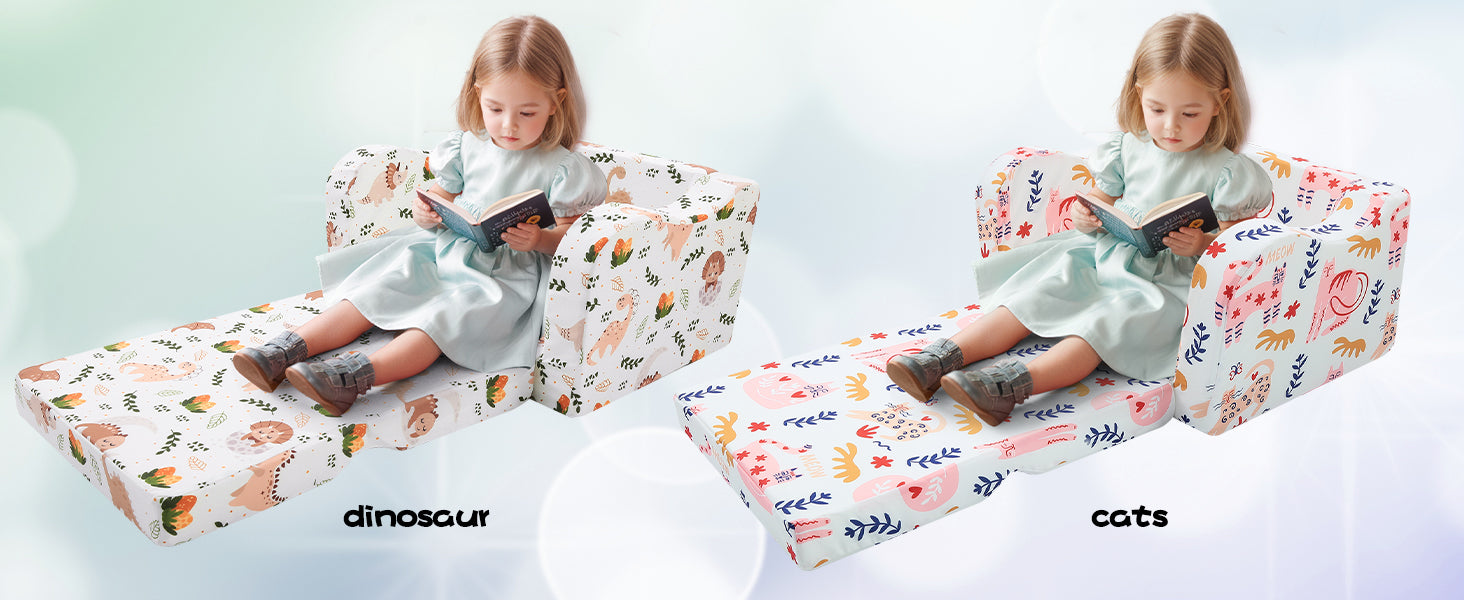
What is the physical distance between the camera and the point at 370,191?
4375 millimetres

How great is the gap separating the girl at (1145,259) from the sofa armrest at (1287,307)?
19 centimetres

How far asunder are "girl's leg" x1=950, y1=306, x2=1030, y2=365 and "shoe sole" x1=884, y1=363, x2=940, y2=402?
21cm

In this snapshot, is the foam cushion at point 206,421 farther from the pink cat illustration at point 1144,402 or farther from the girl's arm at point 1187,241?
the girl's arm at point 1187,241

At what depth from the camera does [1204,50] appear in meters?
3.64

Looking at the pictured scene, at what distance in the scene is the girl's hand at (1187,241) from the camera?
11.9 feet

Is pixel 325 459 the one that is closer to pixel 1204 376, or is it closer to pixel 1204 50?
pixel 1204 376

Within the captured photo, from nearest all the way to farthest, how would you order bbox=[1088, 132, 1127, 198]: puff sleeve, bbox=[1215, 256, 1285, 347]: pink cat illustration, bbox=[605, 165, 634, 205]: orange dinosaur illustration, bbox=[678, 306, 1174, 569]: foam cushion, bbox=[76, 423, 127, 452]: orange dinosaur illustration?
bbox=[678, 306, 1174, 569]: foam cushion → bbox=[76, 423, 127, 452]: orange dinosaur illustration → bbox=[1215, 256, 1285, 347]: pink cat illustration → bbox=[1088, 132, 1127, 198]: puff sleeve → bbox=[605, 165, 634, 205]: orange dinosaur illustration

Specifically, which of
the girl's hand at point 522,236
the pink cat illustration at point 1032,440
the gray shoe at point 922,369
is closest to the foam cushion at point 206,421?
the girl's hand at point 522,236

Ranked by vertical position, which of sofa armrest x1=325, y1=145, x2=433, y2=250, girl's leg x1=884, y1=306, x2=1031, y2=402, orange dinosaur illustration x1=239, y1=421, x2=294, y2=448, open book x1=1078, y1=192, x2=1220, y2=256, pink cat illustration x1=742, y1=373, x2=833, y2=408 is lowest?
orange dinosaur illustration x1=239, y1=421, x2=294, y2=448

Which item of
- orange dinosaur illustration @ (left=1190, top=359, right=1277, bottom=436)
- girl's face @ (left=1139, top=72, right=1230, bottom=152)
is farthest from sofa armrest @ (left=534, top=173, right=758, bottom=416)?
orange dinosaur illustration @ (left=1190, top=359, right=1277, bottom=436)

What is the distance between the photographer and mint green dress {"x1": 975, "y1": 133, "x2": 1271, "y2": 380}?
3.63 m

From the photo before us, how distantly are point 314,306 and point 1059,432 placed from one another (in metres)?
2.52

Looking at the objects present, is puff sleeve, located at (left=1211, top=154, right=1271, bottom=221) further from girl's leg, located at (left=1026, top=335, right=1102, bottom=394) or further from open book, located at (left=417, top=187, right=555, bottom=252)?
open book, located at (left=417, top=187, right=555, bottom=252)

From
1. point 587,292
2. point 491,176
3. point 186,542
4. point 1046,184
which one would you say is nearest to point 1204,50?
point 1046,184
